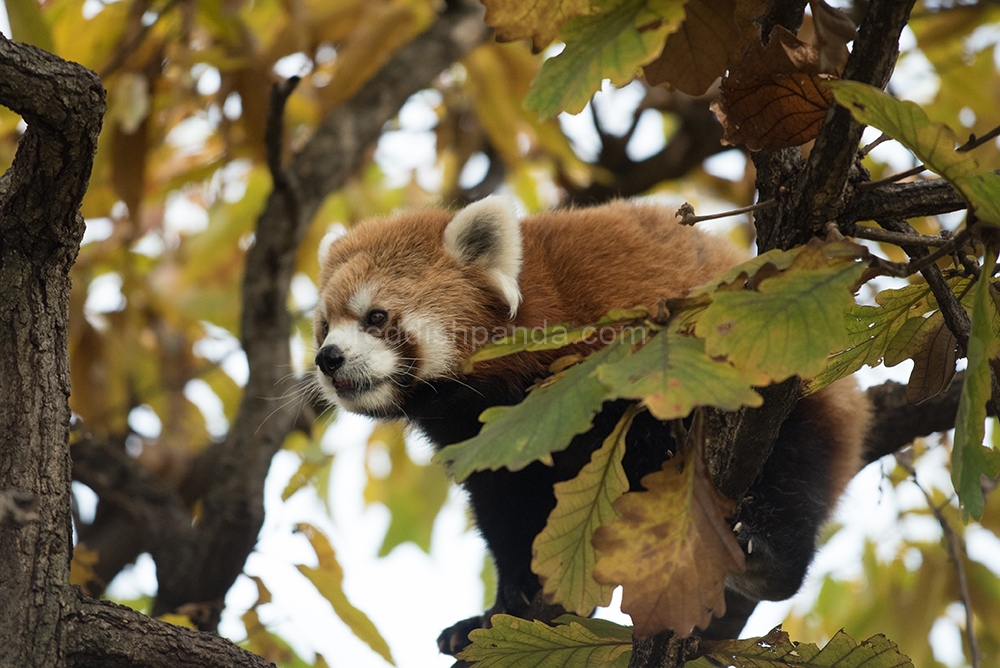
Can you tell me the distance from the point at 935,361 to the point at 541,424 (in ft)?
2.96

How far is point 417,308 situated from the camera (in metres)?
3.31

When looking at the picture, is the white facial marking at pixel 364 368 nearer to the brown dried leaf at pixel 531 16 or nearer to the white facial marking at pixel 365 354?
the white facial marking at pixel 365 354

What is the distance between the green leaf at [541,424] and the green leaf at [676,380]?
0.15ft

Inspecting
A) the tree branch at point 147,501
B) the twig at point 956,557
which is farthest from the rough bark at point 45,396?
the twig at point 956,557

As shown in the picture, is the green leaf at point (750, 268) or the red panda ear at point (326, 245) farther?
the red panda ear at point (326, 245)

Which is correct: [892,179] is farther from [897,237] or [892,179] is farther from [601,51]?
[601,51]

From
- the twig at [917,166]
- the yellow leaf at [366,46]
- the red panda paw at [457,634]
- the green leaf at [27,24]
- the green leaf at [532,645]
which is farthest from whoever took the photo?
the yellow leaf at [366,46]

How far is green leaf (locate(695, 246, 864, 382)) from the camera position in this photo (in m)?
1.36

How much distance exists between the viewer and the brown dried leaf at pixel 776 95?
1637mm

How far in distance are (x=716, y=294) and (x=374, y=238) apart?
2289 millimetres

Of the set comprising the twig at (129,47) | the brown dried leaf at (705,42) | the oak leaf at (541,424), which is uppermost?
the twig at (129,47)

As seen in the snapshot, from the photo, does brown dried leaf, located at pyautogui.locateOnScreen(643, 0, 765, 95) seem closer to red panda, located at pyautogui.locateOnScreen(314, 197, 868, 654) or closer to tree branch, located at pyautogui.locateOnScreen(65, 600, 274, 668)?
red panda, located at pyautogui.locateOnScreen(314, 197, 868, 654)

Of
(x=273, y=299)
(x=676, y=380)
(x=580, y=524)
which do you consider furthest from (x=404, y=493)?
(x=676, y=380)

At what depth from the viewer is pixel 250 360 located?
164 inches
